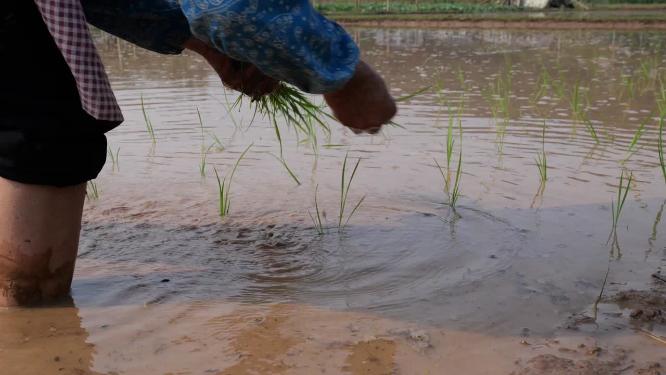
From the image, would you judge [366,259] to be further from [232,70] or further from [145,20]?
[145,20]

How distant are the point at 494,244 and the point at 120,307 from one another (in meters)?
0.91

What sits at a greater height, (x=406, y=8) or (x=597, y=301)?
(x=597, y=301)

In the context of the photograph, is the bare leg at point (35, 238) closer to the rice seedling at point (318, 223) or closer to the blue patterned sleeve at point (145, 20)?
the blue patterned sleeve at point (145, 20)

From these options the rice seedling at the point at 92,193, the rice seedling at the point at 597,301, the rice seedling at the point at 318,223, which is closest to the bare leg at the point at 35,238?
Answer: the rice seedling at the point at 318,223

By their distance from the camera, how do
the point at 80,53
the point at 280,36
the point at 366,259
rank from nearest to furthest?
the point at 280,36 < the point at 80,53 < the point at 366,259

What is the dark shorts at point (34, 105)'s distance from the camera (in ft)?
3.76

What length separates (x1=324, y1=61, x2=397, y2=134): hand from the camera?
1.15 m

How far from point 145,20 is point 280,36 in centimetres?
43

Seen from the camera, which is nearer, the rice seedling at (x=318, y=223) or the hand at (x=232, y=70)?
the hand at (x=232, y=70)

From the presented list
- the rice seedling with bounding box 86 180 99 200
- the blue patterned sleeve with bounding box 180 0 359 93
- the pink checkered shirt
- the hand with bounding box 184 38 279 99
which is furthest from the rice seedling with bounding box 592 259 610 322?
the rice seedling with bounding box 86 180 99 200

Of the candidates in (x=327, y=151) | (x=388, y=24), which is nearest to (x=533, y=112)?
(x=327, y=151)

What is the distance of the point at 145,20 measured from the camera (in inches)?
51.4

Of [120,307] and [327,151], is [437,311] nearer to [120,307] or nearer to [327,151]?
[120,307]

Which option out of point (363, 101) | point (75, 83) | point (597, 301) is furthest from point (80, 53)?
point (597, 301)
